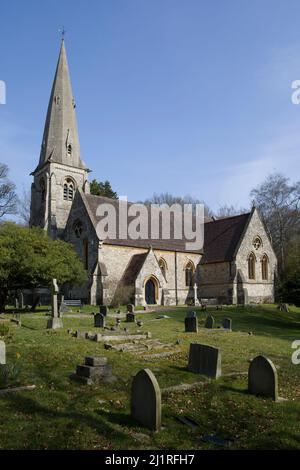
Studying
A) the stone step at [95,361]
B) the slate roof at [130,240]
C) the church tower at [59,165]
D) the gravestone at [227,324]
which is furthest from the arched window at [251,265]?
the stone step at [95,361]

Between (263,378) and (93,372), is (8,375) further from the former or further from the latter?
(263,378)

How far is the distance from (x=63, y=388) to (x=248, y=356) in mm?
6361

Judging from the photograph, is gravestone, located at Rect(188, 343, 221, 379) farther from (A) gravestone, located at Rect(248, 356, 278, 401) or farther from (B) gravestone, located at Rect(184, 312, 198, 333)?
(B) gravestone, located at Rect(184, 312, 198, 333)

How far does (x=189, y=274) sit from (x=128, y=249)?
739cm

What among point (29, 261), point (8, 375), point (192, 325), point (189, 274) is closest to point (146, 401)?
point (8, 375)

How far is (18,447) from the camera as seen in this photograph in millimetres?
5547

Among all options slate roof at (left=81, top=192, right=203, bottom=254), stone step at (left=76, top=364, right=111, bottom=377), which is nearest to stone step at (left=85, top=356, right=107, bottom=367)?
stone step at (left=76, top=364, right=111, bottom=377)

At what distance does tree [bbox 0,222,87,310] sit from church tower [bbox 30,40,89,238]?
14.2 m

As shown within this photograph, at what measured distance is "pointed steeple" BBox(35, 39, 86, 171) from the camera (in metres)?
41.5

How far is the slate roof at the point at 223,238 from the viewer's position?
36000mm

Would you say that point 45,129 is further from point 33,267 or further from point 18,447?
point 18,447

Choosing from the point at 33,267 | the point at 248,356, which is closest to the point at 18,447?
the point at 248,356

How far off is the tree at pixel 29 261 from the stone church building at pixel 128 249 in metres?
6.27

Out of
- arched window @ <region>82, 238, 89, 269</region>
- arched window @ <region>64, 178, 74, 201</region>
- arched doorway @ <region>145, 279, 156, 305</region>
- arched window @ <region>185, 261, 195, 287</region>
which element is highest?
arched window @ <region>64, 178, 74, 201</region>
